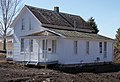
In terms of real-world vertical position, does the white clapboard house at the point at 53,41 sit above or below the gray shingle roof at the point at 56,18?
below

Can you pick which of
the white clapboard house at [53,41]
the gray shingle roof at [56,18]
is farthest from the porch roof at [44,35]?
the gray shingle roof at [56,18]

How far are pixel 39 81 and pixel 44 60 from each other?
13.2m

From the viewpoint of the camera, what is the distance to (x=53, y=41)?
33531mm

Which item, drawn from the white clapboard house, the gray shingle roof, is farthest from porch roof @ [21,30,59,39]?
the gray shingle roof

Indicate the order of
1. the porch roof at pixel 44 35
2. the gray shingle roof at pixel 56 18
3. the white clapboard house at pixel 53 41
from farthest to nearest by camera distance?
the gray shingle roof at pixel 56 18 → the white clapboard house at pixel 53 41 → the porch roof at pixel 44 35

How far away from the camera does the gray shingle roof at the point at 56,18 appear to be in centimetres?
3609

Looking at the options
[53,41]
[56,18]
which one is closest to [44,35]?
[53,41]

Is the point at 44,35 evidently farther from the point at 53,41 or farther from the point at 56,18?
the point at 56,18

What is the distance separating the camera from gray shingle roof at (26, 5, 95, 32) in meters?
36.1

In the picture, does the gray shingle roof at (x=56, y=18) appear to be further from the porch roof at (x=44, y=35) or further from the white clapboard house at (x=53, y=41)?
the porch roof at (x=44, y=35)

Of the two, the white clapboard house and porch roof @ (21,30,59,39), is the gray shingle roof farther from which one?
porch roof @ (21,30,59,39)

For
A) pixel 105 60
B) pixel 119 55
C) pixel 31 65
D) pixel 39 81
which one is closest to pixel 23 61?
pixel 31 65

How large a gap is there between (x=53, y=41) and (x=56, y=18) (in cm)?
592

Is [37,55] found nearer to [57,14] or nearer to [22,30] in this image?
[22,30]
